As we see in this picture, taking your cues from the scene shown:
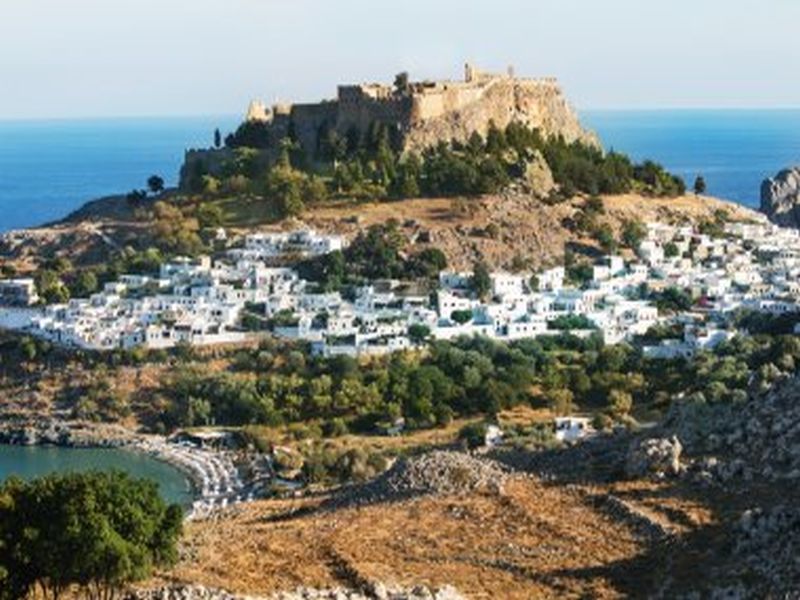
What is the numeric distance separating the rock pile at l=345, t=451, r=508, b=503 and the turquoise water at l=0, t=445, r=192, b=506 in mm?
9381

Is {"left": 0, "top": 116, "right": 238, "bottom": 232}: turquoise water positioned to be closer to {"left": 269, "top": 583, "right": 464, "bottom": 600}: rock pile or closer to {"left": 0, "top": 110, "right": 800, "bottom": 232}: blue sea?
{"left": 0, "top": 110, "right": 800, "bottom": 232}: blue sea

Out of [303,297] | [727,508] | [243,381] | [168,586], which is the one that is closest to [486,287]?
[303,297]

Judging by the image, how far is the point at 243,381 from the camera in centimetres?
3559

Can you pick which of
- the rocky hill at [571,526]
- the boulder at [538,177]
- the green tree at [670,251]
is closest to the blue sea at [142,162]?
the boulder at [538,177]

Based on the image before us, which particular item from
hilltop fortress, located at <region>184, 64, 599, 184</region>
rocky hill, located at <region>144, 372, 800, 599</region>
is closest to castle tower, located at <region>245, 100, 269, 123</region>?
hilltop fortress, located at <region>184, 64, 599, 184</region>

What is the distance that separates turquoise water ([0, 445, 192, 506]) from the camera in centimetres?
3086

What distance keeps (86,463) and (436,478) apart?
14.0 metres

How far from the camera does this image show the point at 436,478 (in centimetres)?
2031

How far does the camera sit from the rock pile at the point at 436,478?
1988 cm

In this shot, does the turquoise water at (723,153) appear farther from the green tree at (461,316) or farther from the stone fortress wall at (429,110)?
the green tree at (461,316)

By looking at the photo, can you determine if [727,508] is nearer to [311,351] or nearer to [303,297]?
[311,351]

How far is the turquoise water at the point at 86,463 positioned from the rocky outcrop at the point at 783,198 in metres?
35.7

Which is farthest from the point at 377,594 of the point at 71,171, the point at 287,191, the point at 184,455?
the point at 71,171

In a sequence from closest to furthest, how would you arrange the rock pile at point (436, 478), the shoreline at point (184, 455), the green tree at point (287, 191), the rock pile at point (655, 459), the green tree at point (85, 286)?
the rock pile at point (655, 459)
the rock pile at point (436, 478)
the shoreline at point (184, 455)
the green tree at point (85, 286)
the green tree at point (287, 191)
